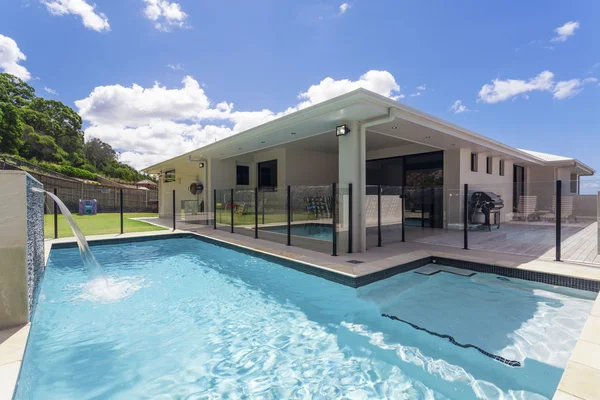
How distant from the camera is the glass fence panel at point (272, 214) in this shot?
8.23m

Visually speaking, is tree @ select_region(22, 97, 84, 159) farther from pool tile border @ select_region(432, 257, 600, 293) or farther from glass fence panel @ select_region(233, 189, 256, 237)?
pool tile border @ select_region(432, 257, 600, 293)

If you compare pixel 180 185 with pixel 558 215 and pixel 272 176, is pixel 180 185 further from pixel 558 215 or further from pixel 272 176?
pixel 558 215

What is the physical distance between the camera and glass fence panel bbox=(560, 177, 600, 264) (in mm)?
5562

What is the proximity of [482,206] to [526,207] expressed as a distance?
1811 mm

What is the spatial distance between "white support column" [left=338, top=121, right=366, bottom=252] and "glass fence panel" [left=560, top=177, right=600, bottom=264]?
11.8 feet

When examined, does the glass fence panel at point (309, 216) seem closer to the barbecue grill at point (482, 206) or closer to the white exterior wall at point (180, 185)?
the barbecue grill at point (482, 206)

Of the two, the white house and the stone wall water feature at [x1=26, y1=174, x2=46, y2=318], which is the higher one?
the white house

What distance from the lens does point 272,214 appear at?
8.73 m

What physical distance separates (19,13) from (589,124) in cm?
3497

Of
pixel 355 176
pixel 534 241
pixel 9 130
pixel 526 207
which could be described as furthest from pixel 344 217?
pixel 9 130

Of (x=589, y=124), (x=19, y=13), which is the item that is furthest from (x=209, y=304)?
(x=589, y=124)

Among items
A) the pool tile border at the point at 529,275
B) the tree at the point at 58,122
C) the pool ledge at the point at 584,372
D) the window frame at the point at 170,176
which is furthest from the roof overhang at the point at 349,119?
the tree at the point at 58,122

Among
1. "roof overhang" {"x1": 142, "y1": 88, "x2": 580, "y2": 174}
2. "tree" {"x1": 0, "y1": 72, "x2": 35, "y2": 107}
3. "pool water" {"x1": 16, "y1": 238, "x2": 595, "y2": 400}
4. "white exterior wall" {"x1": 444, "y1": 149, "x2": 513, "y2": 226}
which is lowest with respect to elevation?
"pool water" {"x1": 16, "y1": 238, "x2": 595, "y2": 400}

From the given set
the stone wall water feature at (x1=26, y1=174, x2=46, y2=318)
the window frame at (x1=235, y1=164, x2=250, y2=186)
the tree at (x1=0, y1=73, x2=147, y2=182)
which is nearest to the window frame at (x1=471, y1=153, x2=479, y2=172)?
the window frame at (x1=235, y1=164, x2=250, y2=186)
